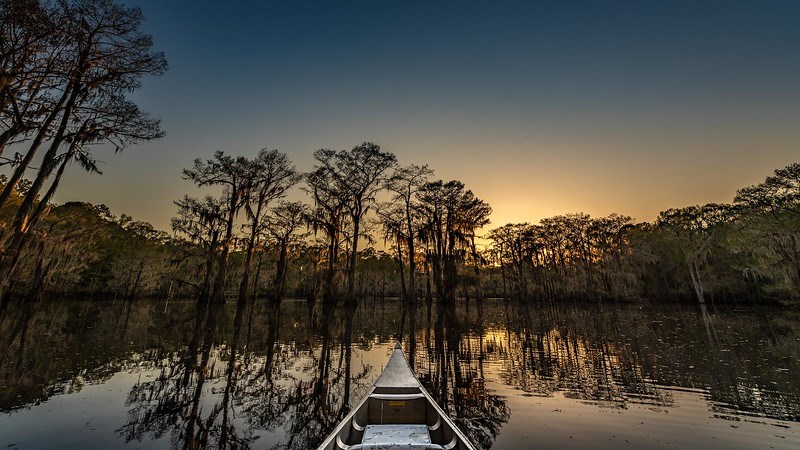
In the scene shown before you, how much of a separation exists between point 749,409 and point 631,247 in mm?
56625

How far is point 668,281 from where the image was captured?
166 feet

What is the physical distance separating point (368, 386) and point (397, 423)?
2.90m

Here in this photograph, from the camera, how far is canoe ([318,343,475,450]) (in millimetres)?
3625

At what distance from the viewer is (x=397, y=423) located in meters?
5.27

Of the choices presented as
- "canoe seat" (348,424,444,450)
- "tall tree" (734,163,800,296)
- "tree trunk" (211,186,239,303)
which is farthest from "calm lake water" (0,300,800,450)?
"tall tree" (734,163,800,296)

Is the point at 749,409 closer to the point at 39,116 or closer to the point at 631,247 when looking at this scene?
the point at 39,116

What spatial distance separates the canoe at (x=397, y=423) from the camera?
3625 mm

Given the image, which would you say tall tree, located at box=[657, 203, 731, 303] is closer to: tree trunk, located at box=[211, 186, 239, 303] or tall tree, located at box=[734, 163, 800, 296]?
tall tree, located at box=[734, 163, 800, 296]

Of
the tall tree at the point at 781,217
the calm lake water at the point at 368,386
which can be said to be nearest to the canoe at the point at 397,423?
the calm lake water at the point at 368,386

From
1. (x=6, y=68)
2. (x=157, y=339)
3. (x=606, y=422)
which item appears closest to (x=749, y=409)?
(x=606, y=422)

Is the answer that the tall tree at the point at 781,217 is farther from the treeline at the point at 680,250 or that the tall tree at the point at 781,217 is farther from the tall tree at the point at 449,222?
the tall tree at the point at 449,222

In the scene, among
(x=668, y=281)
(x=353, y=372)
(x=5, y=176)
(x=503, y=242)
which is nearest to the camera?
(x=353, y=372)

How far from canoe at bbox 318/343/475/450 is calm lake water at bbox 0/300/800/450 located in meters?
0.83

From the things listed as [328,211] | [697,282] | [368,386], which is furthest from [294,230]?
[697,282]
